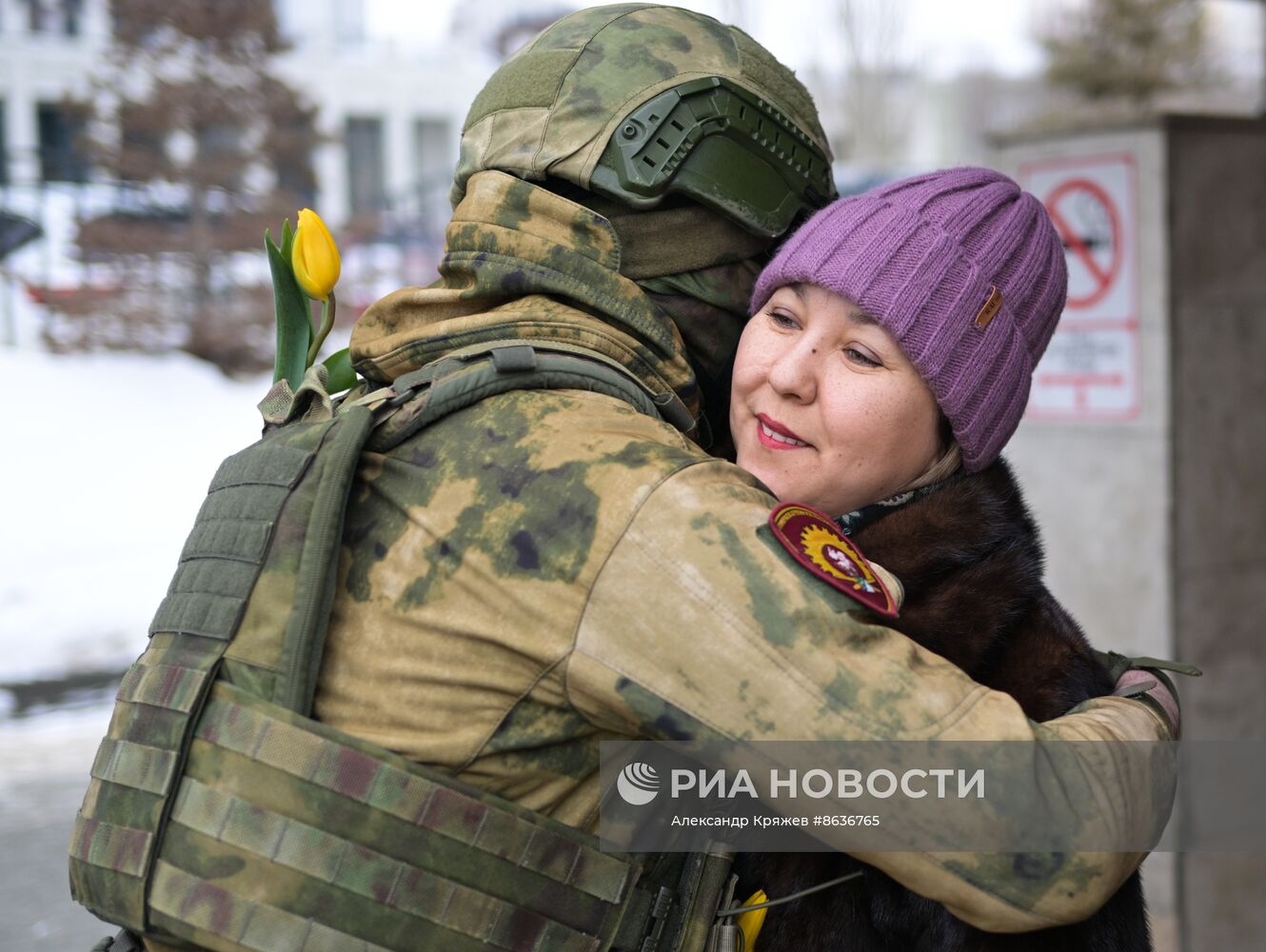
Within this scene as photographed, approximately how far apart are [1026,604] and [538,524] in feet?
2.45

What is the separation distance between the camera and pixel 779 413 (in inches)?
74.7

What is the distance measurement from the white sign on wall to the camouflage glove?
2337 mm

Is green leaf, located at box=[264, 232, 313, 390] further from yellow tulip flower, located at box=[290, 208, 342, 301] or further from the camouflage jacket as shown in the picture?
the camouflage jacket

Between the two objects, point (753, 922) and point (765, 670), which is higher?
point (765, 670)

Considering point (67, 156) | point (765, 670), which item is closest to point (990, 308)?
point (765, 670)

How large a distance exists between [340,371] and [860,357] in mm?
781

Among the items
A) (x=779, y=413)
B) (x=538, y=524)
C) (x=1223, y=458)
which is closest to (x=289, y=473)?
(x=538, y=524)

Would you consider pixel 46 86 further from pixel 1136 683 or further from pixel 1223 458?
pixel 1136 683

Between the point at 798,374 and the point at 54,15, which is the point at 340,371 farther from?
the point at 54,15

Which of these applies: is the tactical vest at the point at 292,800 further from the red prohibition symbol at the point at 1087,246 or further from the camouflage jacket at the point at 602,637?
the red prohibition symbol at the point at 1087,246

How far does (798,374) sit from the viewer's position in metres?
1.87

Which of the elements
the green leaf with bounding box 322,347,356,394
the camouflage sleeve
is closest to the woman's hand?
the camouflage sleeve

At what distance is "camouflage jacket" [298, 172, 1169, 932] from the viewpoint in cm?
138

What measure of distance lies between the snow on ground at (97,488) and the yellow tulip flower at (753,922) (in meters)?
5.68
